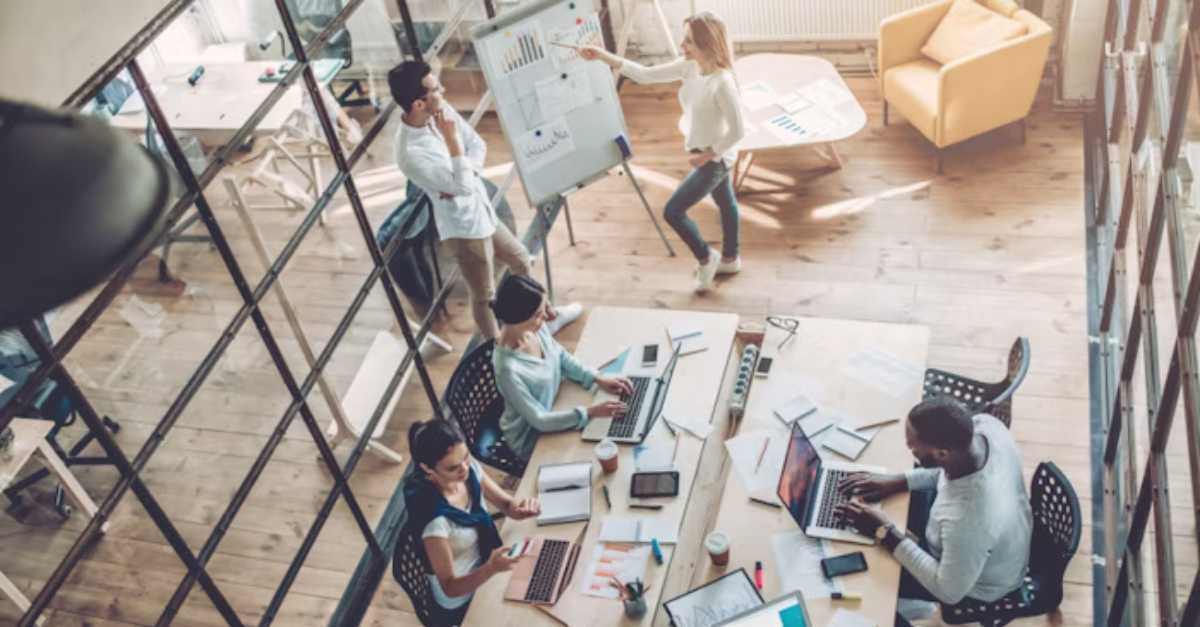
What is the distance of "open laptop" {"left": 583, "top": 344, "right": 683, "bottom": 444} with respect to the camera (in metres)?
4.08

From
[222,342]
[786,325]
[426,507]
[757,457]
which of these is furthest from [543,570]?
[786,325]

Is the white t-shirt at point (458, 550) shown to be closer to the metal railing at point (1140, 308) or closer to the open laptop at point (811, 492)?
the open laptop at point (811, 492)

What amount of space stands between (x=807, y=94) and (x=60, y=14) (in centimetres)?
456

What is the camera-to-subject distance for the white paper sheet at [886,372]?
160 inches

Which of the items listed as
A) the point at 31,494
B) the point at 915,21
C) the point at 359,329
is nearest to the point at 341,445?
the point at 359,329

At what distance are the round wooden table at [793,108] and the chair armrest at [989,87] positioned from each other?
0.49 metres

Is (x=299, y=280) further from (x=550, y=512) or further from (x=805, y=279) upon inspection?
(x=805, y=279)

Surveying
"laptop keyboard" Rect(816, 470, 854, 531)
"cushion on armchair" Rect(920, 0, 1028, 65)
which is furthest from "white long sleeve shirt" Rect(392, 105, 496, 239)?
"cushion on armchair" Rect(920, 0, 1028, 65)

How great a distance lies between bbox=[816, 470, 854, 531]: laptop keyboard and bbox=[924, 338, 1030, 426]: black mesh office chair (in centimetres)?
62

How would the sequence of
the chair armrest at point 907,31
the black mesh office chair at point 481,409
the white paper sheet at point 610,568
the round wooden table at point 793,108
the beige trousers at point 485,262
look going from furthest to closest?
the chair armrest at point 907,31, the round wooden table at point 793,108, the beige trousers at point 485,262, the black mesh office chair at point 481,409, the white paper sheet at point 610,568

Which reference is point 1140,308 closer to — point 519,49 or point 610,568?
point 610,568

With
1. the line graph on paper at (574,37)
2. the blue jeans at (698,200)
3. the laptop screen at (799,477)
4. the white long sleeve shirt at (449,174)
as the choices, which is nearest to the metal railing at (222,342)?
the white long sleeve shirt at (449,174)

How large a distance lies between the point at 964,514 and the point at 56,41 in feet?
9.56

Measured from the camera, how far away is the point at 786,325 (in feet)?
14.4
